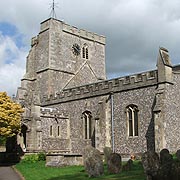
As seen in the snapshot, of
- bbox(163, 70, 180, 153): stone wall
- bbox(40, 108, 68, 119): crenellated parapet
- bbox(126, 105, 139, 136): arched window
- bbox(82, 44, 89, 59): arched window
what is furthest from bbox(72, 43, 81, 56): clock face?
bbox(163, 70, 180, 153): stone wall

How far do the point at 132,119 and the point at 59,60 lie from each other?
579 inches

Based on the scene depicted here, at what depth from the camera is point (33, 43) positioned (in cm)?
4194

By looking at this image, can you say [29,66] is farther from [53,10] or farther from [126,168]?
[126,168]

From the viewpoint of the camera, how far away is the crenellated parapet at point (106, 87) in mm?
26531

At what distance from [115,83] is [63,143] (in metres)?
8.49

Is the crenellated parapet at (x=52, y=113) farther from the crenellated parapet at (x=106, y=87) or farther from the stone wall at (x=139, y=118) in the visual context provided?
the stone wall at (x=139, y=118)

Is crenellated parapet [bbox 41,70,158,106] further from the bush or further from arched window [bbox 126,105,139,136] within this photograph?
the bush

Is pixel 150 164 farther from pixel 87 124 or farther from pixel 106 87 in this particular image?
pixel 87 124

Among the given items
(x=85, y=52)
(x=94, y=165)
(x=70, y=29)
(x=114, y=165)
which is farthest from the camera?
(x=85, y=52)

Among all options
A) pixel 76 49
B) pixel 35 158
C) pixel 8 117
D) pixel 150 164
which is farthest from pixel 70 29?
pixel 150 164

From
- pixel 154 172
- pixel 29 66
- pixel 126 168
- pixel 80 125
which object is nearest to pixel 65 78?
pixel 29 66

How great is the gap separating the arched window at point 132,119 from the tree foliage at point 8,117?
8.87 meters

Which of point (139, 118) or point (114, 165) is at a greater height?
point (139, 118)

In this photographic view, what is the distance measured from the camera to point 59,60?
3906 cm
